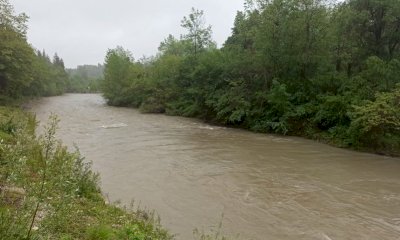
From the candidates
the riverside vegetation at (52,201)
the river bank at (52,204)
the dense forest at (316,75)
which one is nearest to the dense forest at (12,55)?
the dense forest at (316,75)

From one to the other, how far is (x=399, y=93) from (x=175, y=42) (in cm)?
5136

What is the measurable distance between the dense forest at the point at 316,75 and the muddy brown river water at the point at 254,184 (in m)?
2.10

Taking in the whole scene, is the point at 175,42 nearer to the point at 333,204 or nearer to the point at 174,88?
the point at 174,88

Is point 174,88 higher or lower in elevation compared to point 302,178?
higher

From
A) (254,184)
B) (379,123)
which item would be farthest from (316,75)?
(254,184)

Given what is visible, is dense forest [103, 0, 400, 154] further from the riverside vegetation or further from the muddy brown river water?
the riverside vegetation

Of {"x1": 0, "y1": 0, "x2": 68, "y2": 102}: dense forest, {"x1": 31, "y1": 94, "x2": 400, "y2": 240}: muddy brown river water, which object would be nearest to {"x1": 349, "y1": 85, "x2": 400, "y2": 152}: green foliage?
{"x1": 31, "y1": 94, "x2": 400, "y2": 240}: muddy brown river water

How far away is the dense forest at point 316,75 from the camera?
20594 mm

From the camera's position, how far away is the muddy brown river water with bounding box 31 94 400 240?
364 inches

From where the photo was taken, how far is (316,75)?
89.9ft

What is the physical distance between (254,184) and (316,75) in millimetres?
16868

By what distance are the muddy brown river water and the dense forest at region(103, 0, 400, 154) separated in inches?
82.9

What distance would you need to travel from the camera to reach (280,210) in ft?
33.8

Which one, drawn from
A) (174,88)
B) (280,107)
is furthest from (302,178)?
(174,88)
